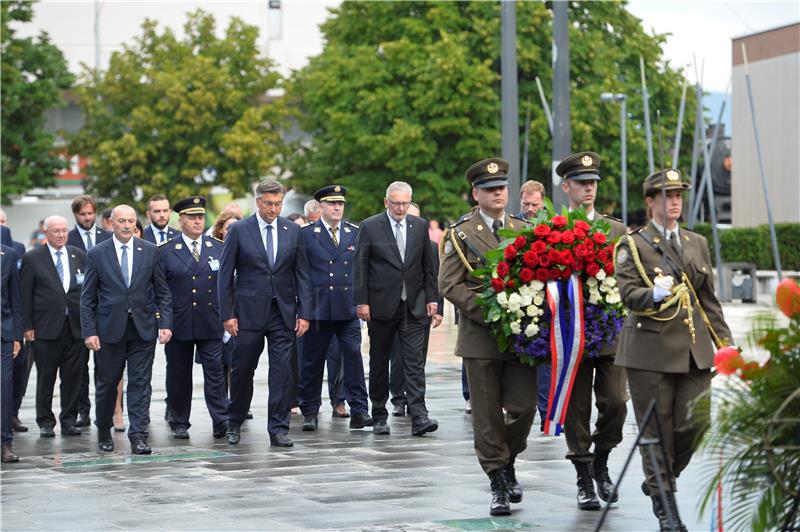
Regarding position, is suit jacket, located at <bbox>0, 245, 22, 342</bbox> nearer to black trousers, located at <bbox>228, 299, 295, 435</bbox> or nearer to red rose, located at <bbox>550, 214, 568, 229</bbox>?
black trousers, located at <bbox>228, 299, 295, 435</bbox>

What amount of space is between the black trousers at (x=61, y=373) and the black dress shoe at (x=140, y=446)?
1796 millimetres

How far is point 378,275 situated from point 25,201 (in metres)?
48.7

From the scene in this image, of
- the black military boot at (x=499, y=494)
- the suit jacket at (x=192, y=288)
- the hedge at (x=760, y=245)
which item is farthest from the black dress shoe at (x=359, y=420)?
the hedge at (x=760, y=245)

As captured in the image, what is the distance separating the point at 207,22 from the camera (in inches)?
2208

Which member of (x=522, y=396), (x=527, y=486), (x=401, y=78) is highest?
(x=401, y=78)

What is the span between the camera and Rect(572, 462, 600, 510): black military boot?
8977 mm

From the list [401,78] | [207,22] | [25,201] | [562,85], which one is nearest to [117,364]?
[562,85]

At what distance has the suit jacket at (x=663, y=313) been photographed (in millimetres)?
8266

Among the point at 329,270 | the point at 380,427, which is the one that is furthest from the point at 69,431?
the point at 380,427

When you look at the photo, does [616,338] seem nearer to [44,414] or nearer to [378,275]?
[378,275]

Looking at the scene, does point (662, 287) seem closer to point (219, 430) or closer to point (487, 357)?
point (487, 357)

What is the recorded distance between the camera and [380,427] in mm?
13273

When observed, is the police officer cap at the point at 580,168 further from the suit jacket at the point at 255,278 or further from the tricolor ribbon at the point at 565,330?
the suit jacket at the point at 255,278

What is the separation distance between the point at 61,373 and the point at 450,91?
30.4 meters
